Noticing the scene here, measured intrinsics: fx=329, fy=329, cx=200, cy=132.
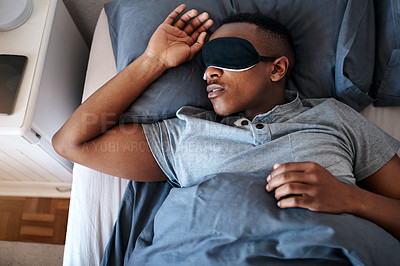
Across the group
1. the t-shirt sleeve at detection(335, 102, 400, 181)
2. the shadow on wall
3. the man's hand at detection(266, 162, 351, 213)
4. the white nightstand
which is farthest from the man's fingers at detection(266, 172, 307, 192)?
the shadow on wall

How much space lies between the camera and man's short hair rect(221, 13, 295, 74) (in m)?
0.97

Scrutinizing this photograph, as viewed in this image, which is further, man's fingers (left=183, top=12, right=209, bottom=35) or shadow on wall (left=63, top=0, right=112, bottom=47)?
shadow on wall (left=63, top=0, right=112, bottom=47)

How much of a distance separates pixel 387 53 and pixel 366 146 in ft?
1.33

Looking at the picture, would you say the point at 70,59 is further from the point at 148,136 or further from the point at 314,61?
the point at 314,61

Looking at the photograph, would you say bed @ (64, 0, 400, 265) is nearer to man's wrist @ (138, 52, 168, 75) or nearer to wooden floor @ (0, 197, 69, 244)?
man's wrist @ (138, 52, 168, 75)

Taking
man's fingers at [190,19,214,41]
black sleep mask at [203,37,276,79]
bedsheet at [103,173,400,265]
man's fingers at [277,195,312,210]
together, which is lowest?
bedsheet at [103,173,400,265]

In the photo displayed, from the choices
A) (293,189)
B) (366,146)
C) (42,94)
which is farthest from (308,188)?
(42,94)

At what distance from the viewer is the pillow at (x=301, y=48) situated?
1.02 m

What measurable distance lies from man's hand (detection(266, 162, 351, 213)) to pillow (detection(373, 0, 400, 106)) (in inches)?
20.7

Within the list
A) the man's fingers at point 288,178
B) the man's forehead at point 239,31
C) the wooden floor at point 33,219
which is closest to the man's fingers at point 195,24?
the man's forehead at point 239,31

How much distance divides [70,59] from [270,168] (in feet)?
3.06

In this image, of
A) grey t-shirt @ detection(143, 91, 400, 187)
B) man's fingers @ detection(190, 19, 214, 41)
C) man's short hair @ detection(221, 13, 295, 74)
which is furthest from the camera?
man's fingers @ detection(190, 19, 214, 41)

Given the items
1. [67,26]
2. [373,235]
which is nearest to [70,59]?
[67,26]

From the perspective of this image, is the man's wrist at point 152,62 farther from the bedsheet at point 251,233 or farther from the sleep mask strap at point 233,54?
the bedsheet at point 251,233
